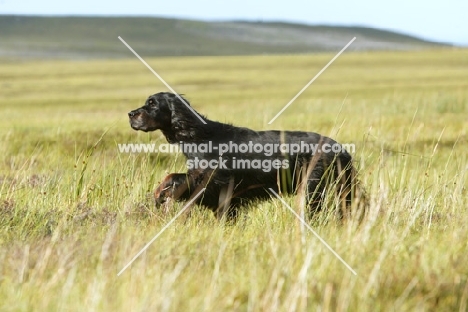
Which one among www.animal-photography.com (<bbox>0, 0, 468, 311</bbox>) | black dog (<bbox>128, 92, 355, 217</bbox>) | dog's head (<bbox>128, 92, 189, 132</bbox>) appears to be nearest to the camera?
www.animal-photography.com (<bbox>0, 0, 468, 311</bbox>)

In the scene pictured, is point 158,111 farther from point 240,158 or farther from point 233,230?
point 233,230

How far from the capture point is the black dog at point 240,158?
6.46 metres

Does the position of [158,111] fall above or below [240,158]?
above

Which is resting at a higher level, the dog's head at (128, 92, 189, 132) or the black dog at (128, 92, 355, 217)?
the dog's head at (128, 92, 189, 132)

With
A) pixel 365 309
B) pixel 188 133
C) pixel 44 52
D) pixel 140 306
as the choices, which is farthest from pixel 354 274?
pixel 44 52

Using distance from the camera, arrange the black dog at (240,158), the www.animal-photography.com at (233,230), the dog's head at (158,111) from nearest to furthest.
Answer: the www.animal-photography.com at (233,230)
the black dog at (240,158)
the dog's head at (158,111)

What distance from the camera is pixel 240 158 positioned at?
661 centimetres

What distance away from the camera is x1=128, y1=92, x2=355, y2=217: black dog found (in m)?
6.46

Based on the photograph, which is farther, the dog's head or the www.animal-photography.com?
the dog's head

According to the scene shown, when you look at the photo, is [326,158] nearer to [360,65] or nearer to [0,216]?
[0,216]

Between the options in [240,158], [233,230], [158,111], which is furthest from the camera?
[158,111]

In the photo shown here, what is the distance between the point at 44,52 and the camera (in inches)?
6250

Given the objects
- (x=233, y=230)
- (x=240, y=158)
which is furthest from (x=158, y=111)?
(x=233, y=230)

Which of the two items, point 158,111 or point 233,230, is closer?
point 233,230
